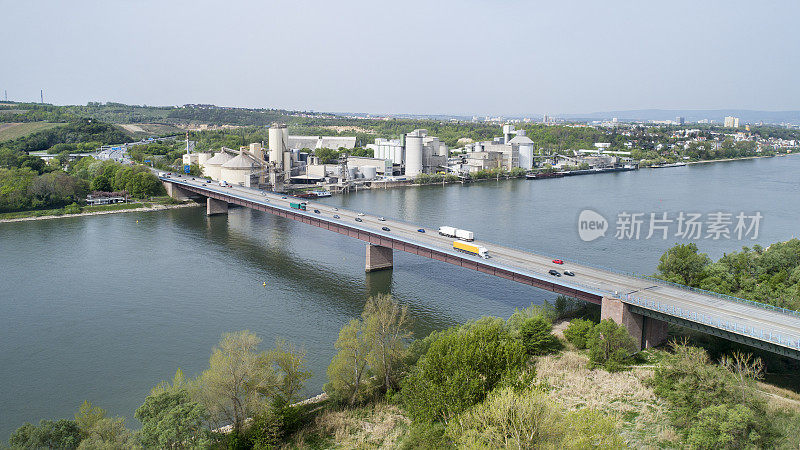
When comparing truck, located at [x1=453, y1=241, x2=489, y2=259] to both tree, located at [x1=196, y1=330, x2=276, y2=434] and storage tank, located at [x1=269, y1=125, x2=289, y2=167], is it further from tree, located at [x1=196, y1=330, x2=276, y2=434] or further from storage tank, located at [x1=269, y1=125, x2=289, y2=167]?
storage tank, located at [x1=269, y1=125, x2=289, y2=167]

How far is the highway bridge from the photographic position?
1311cm

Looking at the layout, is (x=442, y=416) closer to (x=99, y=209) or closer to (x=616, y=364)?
(x=616, y=364)

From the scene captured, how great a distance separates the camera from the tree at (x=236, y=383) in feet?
35.3

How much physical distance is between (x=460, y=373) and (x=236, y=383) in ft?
14.7

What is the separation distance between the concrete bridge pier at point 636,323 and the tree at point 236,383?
9.40 meters

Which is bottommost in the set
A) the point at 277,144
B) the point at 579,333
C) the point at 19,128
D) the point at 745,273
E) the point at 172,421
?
the point at 579,333

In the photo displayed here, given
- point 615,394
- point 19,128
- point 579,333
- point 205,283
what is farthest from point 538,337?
point 19,128

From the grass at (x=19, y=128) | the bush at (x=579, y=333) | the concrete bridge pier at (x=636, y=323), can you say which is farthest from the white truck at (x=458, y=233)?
the grass at (x=19, y=128)

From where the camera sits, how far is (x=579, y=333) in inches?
611

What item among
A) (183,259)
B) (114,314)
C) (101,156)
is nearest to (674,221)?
(183,259)

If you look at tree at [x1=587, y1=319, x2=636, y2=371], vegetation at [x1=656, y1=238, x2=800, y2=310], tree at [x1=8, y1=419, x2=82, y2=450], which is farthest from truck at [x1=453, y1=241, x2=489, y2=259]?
tree at [x1=8, y1=419, x2=82, y2=450]

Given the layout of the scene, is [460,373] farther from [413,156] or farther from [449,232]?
[413,156]

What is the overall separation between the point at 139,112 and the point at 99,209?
112340mm

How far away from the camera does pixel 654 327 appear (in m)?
15.5
